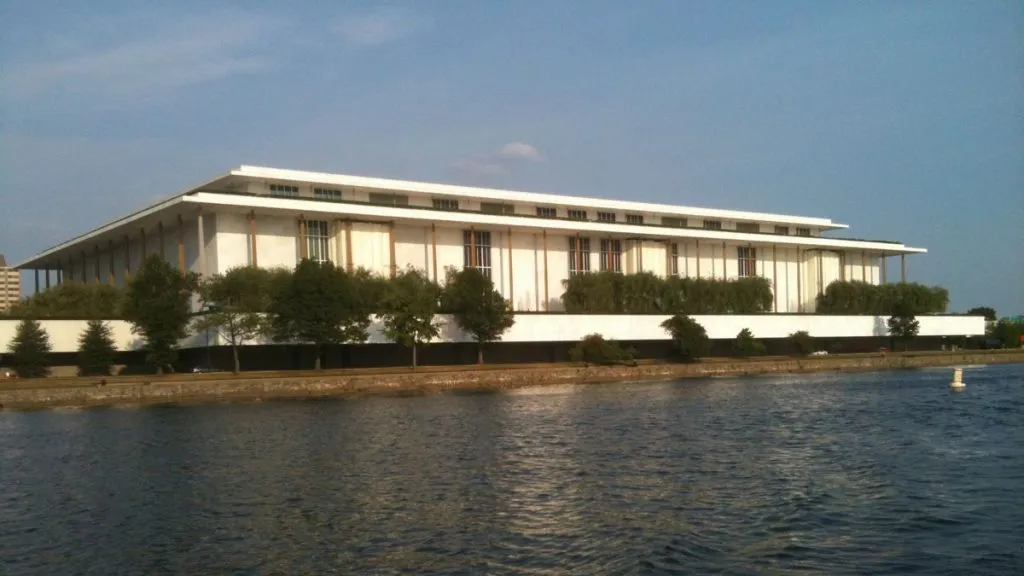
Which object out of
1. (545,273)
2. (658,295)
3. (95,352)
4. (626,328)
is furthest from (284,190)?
(658,295)

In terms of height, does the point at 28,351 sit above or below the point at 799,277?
below

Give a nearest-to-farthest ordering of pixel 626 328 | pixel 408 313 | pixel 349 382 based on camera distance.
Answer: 1. pixel 349 382
2. pixel 408 313
3. pixel 626 328

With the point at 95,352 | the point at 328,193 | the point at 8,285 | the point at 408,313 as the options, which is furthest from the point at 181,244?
the point at 8,285

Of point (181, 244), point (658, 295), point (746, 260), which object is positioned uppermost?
point (181, 244)

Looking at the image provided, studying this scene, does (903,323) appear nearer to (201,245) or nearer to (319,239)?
(319,239)

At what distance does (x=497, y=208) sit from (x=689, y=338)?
66.0ft

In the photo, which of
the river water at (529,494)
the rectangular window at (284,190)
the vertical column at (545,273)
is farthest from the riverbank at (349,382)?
the rectangular window at (284,190)

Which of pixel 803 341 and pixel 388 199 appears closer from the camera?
pixel 388 199

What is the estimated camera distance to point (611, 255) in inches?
3558

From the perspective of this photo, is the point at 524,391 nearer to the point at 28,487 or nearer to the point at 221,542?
the point at 28,487

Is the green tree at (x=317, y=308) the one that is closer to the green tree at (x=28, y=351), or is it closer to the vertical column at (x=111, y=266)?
the green tree at (x=28, y=351)

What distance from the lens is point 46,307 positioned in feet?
217

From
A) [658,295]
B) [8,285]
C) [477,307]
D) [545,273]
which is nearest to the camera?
[477,307]

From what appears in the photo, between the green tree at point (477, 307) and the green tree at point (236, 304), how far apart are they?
42.1ft
